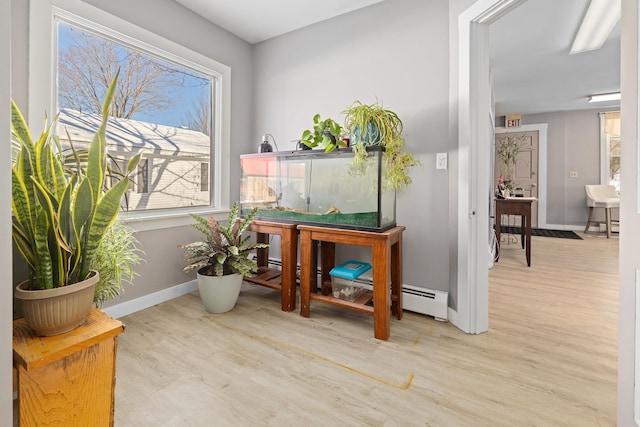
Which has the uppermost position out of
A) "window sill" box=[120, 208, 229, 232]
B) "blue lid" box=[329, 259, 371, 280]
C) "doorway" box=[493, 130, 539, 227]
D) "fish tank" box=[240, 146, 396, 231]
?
"doorway" box=[493, 130, 539, 227]

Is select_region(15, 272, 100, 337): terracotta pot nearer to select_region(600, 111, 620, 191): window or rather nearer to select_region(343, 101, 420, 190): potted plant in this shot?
select_region(343, 101, 420, 190): potted plant

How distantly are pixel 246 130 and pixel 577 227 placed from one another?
6.61 metres

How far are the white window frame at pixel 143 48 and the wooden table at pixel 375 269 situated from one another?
1121 millimetres

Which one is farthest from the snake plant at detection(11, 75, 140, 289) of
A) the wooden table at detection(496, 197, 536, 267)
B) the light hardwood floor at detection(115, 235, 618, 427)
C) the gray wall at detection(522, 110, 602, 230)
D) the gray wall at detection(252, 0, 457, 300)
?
the gray wall at detection(522, 110, 602, 230)

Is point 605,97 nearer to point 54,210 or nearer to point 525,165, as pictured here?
point 525,165

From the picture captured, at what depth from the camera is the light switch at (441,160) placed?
2.14m

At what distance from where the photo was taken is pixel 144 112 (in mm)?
2398

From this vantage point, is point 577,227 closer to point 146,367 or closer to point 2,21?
point 146,367

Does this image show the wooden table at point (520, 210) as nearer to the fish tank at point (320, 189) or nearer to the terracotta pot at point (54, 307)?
the fish tank at point (320, 189)

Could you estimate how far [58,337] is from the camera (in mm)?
993

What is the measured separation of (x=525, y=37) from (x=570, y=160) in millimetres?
4186

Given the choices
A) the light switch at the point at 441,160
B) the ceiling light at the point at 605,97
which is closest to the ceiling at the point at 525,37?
the ceiling light at the point at 605,97

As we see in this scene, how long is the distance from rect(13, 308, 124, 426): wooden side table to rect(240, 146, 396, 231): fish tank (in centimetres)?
136

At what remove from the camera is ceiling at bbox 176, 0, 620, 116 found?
2.51 metres
